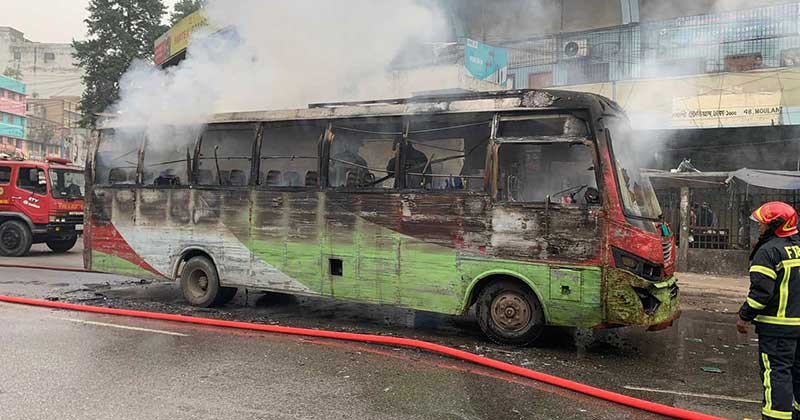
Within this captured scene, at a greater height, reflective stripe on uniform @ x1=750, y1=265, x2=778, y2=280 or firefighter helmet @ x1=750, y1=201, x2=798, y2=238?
firefighter helmet @ x1=750, y1=201, x2=798, y2=238

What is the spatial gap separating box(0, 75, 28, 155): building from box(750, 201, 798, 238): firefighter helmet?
216 feet

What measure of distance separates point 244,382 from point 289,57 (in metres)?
6.54

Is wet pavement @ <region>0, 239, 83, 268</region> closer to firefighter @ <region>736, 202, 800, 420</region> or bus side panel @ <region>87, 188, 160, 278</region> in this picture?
bus side panel @ <region>87, 188, 160, 278</region>

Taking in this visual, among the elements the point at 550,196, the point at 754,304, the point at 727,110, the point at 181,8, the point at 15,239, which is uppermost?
the point at 181,8

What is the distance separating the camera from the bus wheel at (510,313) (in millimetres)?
6082

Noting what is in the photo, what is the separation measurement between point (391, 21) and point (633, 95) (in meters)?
8.13

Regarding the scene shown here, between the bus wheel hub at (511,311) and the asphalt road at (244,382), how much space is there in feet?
2.96

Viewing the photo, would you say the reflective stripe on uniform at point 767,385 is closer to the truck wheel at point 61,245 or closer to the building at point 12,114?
the truck wheel at point 61,245

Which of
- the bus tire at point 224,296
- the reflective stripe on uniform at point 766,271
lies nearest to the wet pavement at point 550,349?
the bus tire at point 224,296

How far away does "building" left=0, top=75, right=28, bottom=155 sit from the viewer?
56.4 metres

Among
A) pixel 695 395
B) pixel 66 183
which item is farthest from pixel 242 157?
pixel 66 183

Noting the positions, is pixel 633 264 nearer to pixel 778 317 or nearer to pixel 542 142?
pixel 542 142

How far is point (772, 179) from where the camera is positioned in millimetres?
11961

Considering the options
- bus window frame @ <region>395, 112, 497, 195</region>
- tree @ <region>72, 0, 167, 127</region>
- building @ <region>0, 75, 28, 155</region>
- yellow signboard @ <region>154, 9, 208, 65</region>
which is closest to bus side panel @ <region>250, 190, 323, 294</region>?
bus window frame @ <region>395, 112, 497, 195</region>
